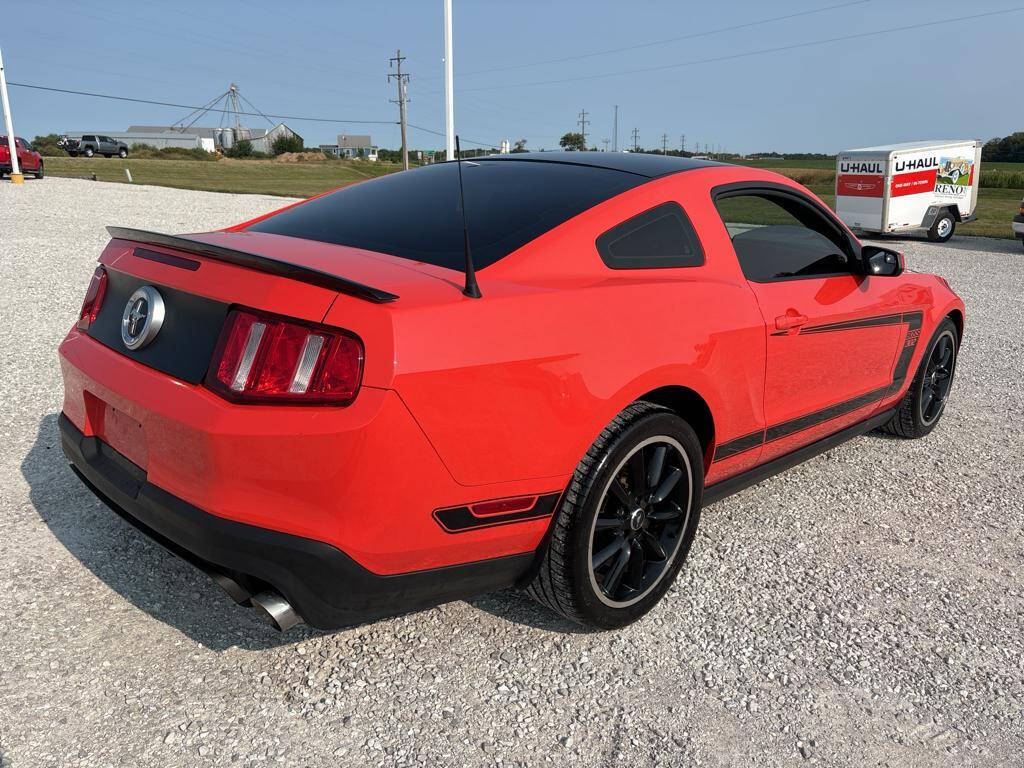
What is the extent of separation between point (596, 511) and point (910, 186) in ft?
61.6

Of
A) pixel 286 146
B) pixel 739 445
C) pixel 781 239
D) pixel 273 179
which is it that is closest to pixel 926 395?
pixel 781 239

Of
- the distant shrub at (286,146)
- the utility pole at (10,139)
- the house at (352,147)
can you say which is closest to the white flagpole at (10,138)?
the utility pole at (10,139)

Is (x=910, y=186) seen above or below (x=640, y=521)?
above

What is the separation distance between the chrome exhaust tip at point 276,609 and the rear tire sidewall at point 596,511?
82 centimetres

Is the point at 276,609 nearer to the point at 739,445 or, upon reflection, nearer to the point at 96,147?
the point at 739,445

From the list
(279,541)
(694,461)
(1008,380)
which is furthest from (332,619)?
(1008,380)

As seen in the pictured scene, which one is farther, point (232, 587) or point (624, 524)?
point (624, 524)

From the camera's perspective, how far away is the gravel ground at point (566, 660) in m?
2.20

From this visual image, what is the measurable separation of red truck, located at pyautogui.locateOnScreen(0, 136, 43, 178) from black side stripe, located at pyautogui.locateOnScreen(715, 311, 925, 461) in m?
28.4

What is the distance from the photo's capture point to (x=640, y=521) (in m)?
2.72

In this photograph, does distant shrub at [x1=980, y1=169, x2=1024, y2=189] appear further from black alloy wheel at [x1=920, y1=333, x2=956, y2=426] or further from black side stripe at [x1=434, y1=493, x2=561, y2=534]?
black side stripe at [x1=434, y1=493, x2=561, y2=534]

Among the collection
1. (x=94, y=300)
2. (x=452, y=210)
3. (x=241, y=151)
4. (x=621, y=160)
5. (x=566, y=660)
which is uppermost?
(x=241, y=151)

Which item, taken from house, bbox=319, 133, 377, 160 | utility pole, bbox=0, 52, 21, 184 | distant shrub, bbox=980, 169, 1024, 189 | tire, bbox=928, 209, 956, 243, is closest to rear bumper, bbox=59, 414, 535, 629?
tire, bbox=928, 209, 956, 243

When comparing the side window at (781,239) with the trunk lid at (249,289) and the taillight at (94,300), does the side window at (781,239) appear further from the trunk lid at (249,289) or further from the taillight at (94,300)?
the taillight at (94,300)
